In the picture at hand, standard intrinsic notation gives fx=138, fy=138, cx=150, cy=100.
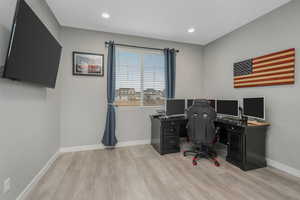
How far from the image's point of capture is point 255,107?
2592mm

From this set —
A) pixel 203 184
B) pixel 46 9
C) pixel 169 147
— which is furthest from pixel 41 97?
pixel 203 184

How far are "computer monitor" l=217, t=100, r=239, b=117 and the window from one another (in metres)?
1.49

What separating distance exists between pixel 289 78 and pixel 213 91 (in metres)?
1.76

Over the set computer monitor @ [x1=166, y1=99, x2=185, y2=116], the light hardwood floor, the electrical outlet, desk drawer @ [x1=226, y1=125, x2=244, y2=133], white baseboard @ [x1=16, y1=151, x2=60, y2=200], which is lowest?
the light hardwood floor

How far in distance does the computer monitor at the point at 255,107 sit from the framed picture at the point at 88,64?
10.7 feet

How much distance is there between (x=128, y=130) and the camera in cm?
364

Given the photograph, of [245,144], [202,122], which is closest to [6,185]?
[202,122]

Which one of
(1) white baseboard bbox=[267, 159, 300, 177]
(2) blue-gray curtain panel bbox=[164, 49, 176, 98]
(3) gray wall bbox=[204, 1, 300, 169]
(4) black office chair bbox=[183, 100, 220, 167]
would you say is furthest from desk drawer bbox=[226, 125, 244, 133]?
(2) blue-gray curtain panel bbox=[164, 49, 176, 98]

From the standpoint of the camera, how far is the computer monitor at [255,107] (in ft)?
8.09

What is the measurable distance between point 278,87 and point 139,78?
2918 mm

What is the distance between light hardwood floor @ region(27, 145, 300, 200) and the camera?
180cm

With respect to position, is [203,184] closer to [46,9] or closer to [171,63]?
[171,63]

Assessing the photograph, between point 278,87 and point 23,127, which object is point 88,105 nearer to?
point 23,127

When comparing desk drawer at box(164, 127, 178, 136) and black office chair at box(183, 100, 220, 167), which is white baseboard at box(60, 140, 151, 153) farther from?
black office chair at box(183, 100, 220, 167)
